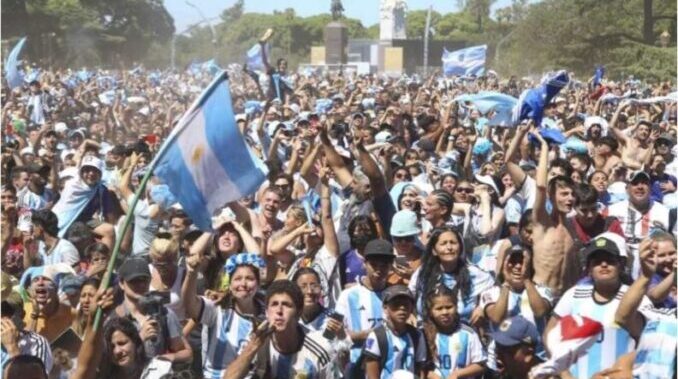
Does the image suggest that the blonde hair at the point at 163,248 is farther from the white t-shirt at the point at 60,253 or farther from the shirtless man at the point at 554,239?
the shirtless man at the point at 554,239

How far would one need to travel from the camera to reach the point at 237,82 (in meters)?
37.8

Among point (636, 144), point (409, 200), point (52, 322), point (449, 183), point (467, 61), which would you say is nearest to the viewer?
point (52, 322)

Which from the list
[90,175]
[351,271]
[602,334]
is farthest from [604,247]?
[90,175]

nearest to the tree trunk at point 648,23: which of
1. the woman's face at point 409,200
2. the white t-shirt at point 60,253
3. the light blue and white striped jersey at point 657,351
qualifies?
the woman's face at point 409,200

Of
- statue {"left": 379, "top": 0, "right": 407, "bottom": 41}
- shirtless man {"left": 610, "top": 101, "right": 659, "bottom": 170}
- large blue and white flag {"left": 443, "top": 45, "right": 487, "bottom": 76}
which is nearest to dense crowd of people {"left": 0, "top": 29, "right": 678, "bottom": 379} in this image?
shirtless man {"left": 610, "top": 101, "right": 659, "bottom": 170}

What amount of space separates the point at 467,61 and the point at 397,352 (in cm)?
2004

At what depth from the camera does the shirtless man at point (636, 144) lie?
11398 mm

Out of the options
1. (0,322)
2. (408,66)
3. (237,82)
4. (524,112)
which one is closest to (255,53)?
(237,82)

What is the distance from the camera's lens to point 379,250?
6344mm

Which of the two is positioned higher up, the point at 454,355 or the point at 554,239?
the point at 554,239

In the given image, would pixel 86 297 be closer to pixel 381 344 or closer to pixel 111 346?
pixel 111 346

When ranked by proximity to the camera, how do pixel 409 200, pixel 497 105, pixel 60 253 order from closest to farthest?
pixel 60 253
pixel 409 200
pixel 497 105

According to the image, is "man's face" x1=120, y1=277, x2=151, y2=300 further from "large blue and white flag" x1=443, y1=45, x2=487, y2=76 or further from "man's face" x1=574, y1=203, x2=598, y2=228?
"large blue and white flag" x1=443, y1=45, x2=487, y2=76

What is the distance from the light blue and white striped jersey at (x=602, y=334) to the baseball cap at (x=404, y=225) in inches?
54.9
